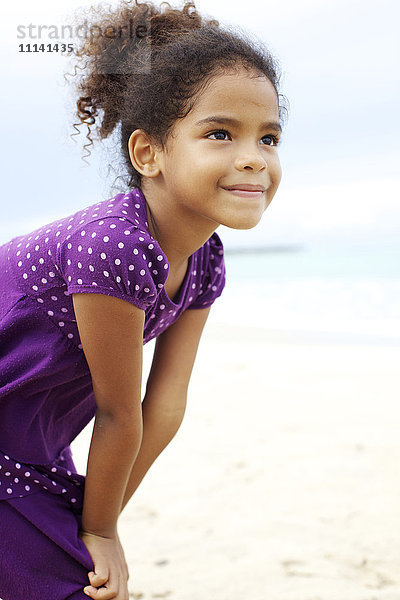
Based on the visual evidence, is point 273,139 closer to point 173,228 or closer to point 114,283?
point 173,228

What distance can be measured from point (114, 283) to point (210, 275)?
1.63ft

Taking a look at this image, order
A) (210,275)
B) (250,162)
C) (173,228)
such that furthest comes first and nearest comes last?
(210,275) < (173,228) < (250,162)

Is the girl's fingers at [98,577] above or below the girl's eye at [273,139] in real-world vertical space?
below

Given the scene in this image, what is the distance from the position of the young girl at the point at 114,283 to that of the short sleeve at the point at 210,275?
0.54ft

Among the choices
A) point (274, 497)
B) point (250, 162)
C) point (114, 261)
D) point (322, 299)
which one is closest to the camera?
point (114, 261)

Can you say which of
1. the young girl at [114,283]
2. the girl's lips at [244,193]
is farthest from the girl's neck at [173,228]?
the girl's lips at [244,193]

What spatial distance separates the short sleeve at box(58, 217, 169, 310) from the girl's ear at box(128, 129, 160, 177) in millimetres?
205

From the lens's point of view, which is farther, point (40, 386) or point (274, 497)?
point (274, 497)

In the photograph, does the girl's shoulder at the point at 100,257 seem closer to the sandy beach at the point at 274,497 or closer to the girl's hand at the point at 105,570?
the girl's hand at the point at 105,570

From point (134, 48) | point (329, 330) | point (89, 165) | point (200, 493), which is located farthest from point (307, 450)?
point (329, 330)

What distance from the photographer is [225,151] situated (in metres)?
1.47

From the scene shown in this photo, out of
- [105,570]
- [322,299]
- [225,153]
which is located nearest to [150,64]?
[225,153]

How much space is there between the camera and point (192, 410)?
4.78 metres

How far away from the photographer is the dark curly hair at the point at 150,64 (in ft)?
5.02
